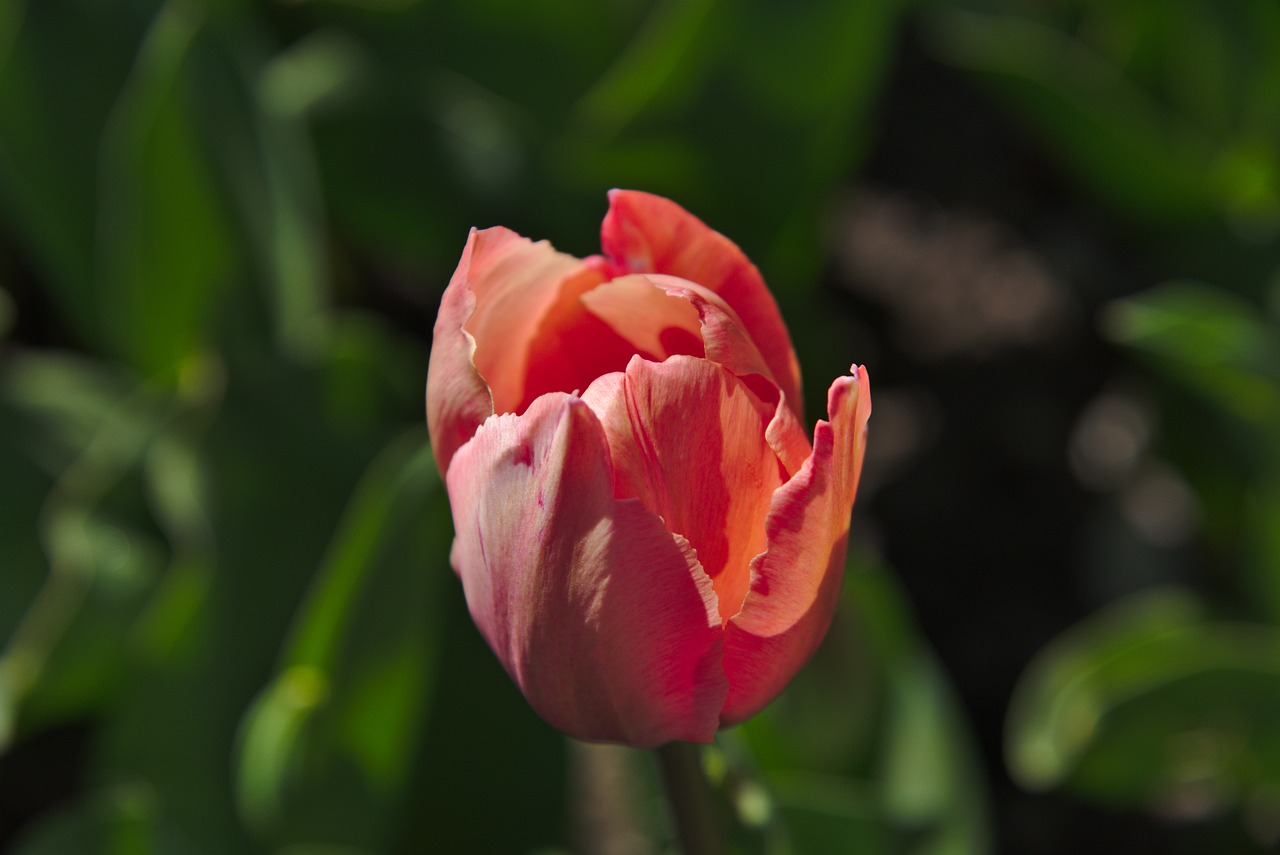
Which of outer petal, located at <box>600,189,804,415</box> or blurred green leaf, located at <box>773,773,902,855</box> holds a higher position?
outer petal, located at <box>600,189,804,415</box>

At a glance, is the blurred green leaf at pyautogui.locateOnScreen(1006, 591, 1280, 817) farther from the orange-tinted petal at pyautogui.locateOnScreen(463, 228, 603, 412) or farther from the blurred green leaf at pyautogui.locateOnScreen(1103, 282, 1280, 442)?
the orange-tinted petal at pyautogui.locateOnScreen(463, 228, 603, 412)

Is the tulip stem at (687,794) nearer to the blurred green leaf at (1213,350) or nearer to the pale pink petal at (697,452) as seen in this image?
the pale pink petal at (697,452)

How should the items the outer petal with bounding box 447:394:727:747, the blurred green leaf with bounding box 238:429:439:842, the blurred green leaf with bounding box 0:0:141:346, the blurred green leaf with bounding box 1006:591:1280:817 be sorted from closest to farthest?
the outer petal with bounding box 447:394:727:747, the blurred green leaf with bounding box 238:429:439:842, the blurred green leaf with bounding box 1006:591:1280:817, the blurred green leaf with bounding box 0:0:141:346

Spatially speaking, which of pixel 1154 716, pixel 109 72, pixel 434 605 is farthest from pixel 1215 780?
pixel 109 72

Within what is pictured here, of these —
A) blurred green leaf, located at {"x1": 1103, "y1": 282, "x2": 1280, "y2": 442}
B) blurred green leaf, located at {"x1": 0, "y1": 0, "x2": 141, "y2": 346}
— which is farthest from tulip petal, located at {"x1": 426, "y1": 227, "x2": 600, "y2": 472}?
blurred green leaf, located at {"x1": 0, "y1": 0, "x2": 141, "y2": 346}

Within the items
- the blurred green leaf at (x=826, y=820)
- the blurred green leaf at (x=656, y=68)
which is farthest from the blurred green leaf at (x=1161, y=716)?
the blurred green leaf at (x=656, y=68)

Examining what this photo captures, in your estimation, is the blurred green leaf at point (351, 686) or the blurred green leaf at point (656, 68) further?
the blurred green leaf at point (656, 68)

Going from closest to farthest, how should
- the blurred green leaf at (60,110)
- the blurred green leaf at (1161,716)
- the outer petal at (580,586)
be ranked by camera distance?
the outer petal at (580,586) → the blurred green leaf at (1161,716) → the blurred green leaf at (60,110)
